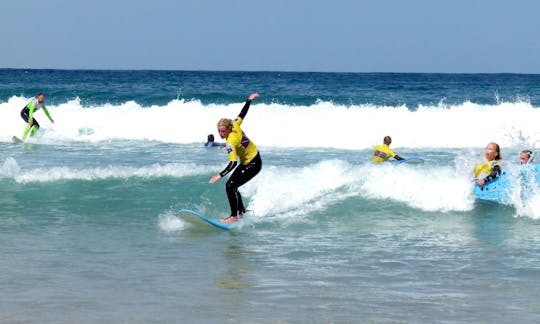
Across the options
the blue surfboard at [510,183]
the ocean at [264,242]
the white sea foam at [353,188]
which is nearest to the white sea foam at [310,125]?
the ocean at [264,242]

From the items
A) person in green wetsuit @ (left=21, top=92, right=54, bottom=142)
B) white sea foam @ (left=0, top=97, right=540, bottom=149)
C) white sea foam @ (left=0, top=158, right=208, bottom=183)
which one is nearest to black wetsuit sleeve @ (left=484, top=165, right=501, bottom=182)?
white sea foam @ (left=0, top=158, right=208, bottom=183)

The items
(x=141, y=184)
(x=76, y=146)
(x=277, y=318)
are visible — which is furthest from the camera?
(x=76, y=146)

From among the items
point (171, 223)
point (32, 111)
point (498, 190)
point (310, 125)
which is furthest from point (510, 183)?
point (310, 125)

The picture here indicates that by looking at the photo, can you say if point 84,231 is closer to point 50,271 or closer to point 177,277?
point 50,271

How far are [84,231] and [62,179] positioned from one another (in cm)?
425

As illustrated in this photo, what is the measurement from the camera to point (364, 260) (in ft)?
28.3

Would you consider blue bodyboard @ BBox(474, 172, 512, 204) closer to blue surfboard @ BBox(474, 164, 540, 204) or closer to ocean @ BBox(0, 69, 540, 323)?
blue surfboard @ BBox(474, 164, 540, 204)

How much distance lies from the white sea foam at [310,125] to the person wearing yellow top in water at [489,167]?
449 inches

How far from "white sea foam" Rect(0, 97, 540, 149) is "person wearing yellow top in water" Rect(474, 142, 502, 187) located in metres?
11.4

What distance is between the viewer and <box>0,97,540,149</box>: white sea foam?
25.2 metres

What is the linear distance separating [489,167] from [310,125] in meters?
15.0

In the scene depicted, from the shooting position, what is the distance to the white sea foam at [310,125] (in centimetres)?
2520

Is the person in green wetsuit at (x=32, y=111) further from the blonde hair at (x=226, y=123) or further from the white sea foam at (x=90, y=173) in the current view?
the blonde hair at (x=226, y=123)

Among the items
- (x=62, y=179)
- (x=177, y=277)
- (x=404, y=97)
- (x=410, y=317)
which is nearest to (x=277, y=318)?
(x=410, y=317)
